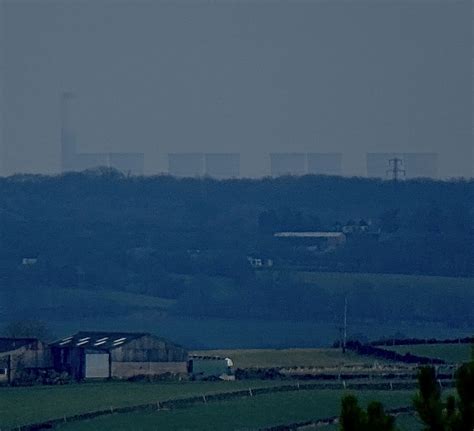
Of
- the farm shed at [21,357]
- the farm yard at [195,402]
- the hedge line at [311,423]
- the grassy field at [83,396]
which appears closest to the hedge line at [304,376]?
the farm yard at [195,402]

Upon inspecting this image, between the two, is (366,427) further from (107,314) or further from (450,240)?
(450,240)

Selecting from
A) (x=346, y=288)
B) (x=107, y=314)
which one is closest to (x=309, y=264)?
(x=346, y=288)

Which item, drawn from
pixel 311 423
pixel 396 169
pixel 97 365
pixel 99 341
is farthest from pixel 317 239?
pixel 311 423

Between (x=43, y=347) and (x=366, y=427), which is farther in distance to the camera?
(x=43, y=347)

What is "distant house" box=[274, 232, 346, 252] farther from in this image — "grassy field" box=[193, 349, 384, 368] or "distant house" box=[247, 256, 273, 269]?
"grassy field" box=[193, 349, 384, 368]

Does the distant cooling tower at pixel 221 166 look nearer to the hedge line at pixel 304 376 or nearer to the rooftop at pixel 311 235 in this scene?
the rooftop at pixel 311 235
